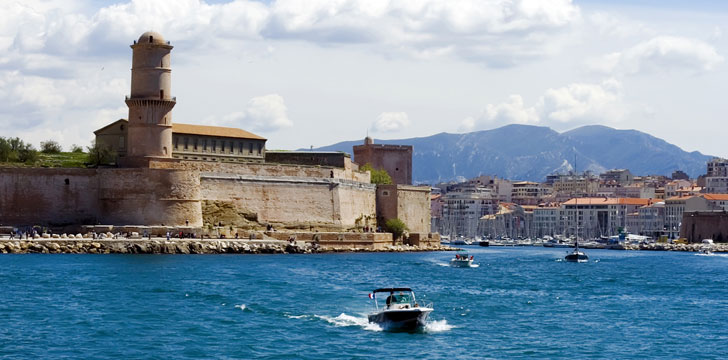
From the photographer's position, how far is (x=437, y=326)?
101 ft

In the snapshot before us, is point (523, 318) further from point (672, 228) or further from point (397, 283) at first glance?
point (672, 228)

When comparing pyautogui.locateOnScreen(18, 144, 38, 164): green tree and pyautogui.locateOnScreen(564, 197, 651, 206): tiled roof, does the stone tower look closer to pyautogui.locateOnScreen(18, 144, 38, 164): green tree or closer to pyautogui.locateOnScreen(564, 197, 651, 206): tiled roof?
pyautogui.locateOnScreen(18, 144, 38, 164): green tree

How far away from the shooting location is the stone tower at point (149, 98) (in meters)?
60.6

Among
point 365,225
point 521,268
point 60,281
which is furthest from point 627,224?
point 60,281

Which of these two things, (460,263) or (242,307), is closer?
(242,307)

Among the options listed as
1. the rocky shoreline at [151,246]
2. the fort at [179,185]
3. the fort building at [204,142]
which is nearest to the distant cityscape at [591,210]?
the fort at [179,185]

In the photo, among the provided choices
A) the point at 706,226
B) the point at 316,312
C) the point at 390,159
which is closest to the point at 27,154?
the point at 390,159

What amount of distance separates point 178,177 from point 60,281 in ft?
70.6

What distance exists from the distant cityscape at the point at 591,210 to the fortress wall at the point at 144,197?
59.3 m

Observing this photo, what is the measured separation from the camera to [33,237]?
54938 mm

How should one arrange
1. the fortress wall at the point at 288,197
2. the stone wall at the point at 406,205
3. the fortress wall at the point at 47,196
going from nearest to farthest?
the fortress wall at the point at 47,196 → the fortress wall at the point at 288,197 → the stone wall at the point at 406,205

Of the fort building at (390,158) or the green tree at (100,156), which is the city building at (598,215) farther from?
the green tree at (100,156)

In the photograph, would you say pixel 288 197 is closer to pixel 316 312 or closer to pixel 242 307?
pixel 242 307

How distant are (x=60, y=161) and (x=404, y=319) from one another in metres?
42.7
